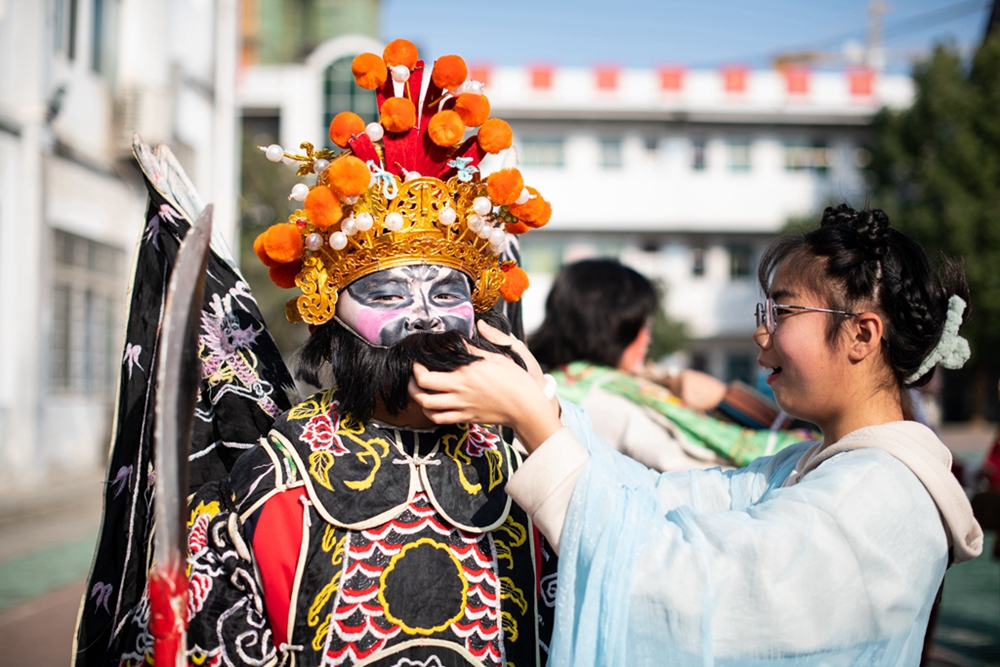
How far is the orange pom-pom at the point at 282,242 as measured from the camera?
6.28 feet

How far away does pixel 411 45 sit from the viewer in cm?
201

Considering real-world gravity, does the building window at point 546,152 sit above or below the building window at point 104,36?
above

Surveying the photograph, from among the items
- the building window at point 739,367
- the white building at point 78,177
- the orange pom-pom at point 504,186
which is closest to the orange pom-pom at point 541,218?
the orange pom-pom at point 504,186

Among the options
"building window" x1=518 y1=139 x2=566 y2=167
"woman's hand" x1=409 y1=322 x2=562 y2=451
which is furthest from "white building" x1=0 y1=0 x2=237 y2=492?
"building window" x1=518 y1=139 x2=566 y2=167

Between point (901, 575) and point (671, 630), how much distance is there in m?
0.41

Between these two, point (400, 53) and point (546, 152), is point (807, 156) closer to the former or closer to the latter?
point (546, 152)

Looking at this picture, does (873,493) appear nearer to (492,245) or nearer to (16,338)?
(492,245)

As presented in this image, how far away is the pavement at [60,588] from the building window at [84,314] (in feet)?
5.52

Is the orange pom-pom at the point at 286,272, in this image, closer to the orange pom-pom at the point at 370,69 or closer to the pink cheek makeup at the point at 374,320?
the pink cheek makeup at the point at 374,320

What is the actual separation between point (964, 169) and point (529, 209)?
2215 centimetres

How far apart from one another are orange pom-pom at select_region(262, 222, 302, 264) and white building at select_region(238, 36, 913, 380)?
2168 centimetres

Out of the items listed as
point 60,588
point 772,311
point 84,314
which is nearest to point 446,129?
point 772,311

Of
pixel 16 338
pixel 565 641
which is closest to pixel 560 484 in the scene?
pixel 565 641

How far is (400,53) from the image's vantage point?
1.99m
